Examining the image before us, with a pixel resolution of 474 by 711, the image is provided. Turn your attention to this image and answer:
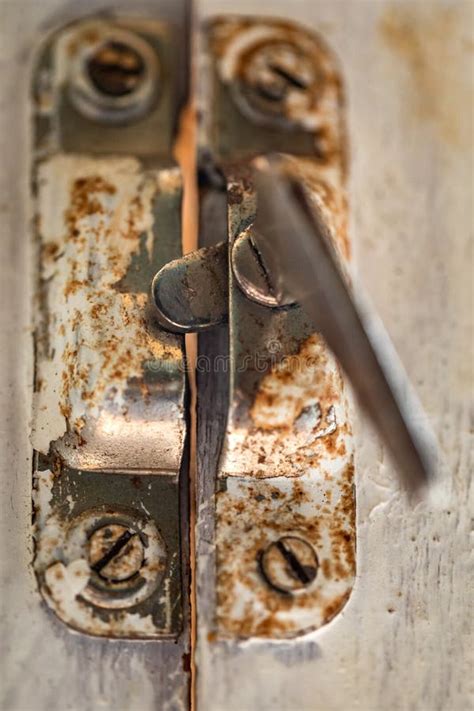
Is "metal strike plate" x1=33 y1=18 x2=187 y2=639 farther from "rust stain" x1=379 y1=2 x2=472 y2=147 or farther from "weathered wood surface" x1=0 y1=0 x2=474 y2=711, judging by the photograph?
"rust stain" x1=379 y1=2 x2=472 y2=147

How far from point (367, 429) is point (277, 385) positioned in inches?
4.3

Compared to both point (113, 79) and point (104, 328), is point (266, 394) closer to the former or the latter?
point (104, 328)

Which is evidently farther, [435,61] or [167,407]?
[435,61]

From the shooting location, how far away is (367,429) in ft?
1.84

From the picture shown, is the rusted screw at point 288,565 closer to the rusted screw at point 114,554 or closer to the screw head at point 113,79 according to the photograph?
the rusted screw at point 114,554

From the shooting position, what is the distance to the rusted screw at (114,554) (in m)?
0.52

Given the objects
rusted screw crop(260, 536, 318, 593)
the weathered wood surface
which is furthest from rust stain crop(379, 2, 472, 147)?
rusted screw crop(260, 536, 318, 593)

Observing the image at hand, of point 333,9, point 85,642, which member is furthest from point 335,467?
point 333,9

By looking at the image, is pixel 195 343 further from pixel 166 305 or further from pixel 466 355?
pixel 466 355

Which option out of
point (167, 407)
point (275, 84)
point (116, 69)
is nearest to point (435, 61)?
point (275, 84)

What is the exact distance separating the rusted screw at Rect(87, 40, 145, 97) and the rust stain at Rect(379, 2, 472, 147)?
8.0 inches

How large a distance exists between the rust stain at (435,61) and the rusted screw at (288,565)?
0.34 m

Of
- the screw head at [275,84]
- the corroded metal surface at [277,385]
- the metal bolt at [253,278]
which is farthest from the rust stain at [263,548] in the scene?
the screw head at [275,84]

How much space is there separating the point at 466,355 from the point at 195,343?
20 centimetres
